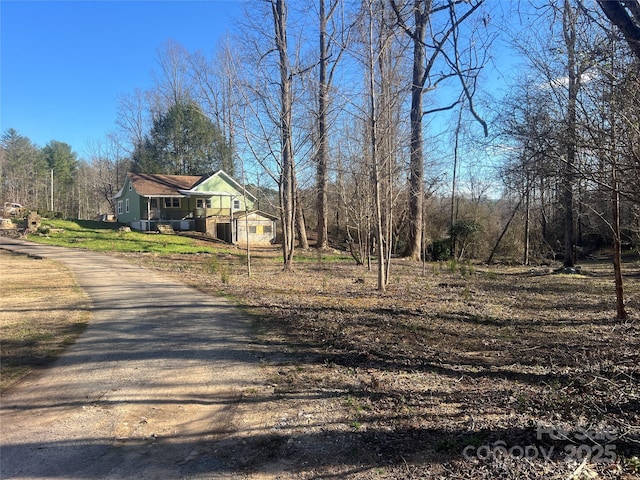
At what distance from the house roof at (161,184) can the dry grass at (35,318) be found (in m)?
22.7

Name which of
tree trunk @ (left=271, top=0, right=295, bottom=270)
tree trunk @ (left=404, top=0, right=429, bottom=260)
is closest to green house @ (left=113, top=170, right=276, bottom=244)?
tree trunk @ (left=404, top=0, right=429, bottom=260)

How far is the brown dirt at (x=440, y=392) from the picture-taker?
3.08 metres

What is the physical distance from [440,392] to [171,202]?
3643cm

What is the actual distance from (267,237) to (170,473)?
31.2 meters

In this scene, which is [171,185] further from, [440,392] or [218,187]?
[440,392]

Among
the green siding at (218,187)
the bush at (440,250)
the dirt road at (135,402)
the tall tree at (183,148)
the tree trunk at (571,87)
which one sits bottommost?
the dirt road at (135,402)

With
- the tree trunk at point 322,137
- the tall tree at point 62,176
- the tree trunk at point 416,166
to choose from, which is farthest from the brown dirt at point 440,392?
the tall tree at point 62,176

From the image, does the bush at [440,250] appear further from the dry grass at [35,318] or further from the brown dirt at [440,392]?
the dry grass at [35,318]

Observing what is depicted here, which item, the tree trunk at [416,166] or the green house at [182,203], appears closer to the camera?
the tree trunk at [416,166]

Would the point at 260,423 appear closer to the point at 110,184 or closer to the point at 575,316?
the point at 575,316

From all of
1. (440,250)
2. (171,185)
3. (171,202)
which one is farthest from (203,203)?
(440,250)

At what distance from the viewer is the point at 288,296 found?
1053 cm

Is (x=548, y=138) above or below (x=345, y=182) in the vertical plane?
below

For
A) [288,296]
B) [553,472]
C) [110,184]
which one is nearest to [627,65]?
[553,472]
